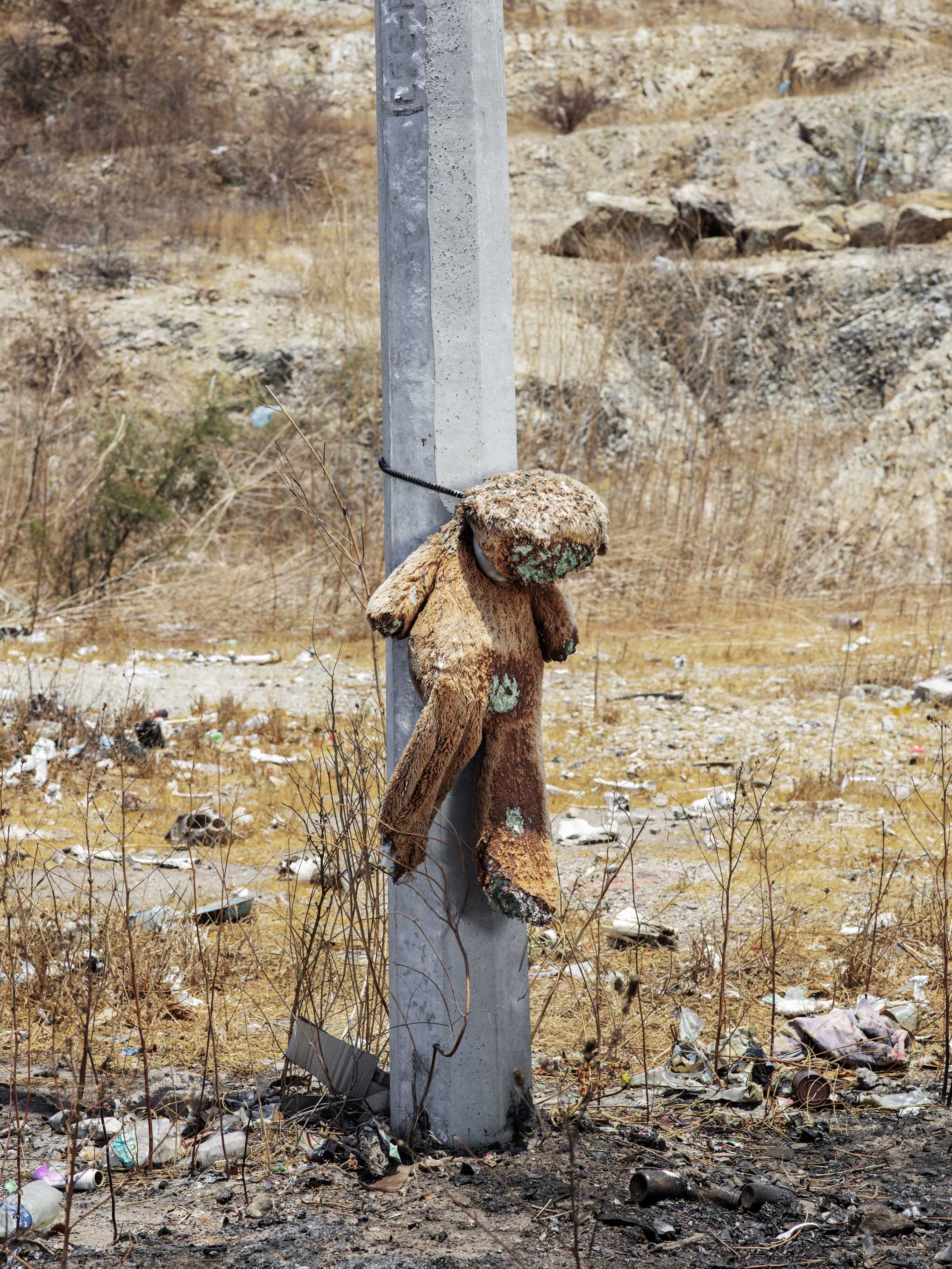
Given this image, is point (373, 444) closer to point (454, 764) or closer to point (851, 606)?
point (851, 606)

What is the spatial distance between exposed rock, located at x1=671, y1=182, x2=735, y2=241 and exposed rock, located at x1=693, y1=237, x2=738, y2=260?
0.55ft

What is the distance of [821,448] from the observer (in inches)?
489

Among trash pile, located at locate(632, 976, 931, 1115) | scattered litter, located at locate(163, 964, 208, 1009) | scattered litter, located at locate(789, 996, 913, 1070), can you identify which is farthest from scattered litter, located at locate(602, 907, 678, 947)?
scattered litter, located at locate(163, 964, 208, 1009)

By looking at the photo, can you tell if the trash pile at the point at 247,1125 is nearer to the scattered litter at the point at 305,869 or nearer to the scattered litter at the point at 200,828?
the scattered litter at the point at 305,869

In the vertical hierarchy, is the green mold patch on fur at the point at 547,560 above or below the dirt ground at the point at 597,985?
above

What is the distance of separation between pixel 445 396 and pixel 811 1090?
5.56 feet

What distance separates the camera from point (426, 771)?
79.7 inches

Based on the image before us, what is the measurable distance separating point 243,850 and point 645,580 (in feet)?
18.2

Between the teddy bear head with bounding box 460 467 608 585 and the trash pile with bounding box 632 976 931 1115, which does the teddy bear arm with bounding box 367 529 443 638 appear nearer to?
the teddy bear head with bounding box 460 467 608 585

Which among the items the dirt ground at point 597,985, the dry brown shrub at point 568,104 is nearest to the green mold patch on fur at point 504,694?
the dirt ground at point 597,985

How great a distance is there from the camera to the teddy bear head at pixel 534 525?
1.99 meters

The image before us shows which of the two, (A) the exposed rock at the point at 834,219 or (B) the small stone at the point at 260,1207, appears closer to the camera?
(B) the small stone at the point at 260,1207

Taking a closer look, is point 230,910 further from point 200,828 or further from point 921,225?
point 921,225

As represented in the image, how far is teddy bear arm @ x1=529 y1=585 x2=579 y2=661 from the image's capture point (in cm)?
221
